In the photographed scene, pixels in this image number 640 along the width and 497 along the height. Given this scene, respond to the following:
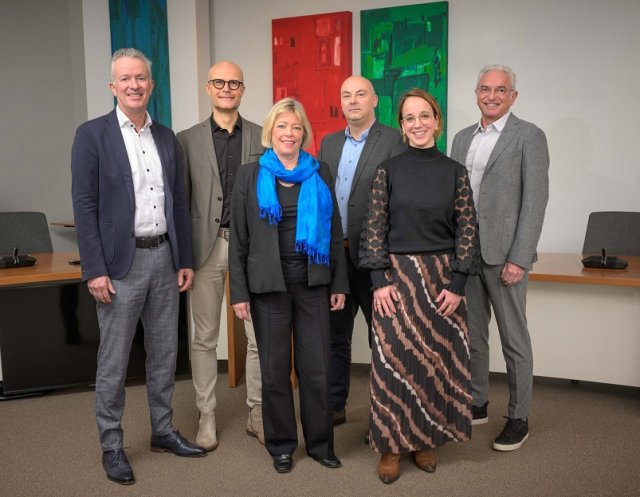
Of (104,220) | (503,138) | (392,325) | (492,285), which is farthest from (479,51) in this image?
(104,220)

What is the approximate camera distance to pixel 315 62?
4.84 m

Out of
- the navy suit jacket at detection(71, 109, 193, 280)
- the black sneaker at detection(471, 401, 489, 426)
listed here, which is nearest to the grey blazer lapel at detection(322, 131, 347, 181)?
the navy suit jacket at detection(71, 109, 193, 280)

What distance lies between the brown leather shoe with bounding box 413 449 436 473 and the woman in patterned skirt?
98 mm

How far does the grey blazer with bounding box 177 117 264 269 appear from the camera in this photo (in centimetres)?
275

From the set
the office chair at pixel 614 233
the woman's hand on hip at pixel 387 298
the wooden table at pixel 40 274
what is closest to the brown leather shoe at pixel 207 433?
the woman's hand on hip at pixel 387 298

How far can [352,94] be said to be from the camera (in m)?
2.77

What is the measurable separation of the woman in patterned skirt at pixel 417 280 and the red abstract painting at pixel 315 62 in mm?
2363

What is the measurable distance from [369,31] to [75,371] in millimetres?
3059

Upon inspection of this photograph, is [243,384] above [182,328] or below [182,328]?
below

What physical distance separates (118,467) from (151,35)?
3593mm

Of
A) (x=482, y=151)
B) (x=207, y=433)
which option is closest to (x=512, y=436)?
(x=482, y=151)

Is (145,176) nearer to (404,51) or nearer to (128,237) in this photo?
(128,237)

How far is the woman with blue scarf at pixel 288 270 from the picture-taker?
244 cm

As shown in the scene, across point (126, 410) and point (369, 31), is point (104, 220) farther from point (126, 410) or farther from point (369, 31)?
point (369, 31)
